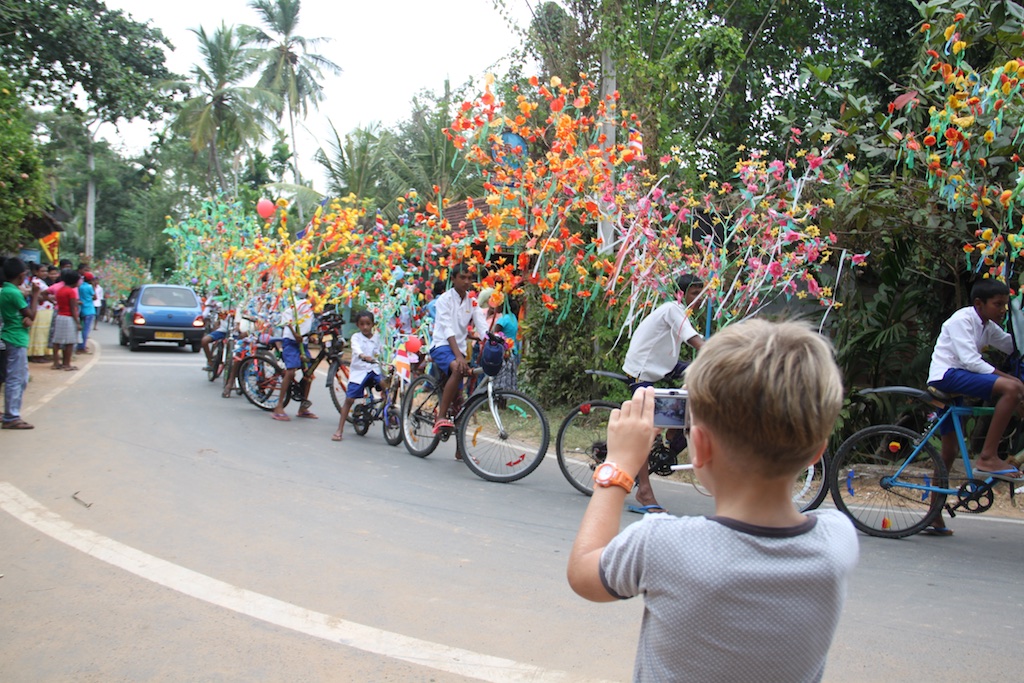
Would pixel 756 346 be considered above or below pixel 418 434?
above

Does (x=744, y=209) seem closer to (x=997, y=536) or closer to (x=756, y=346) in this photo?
(x=997, y=536)

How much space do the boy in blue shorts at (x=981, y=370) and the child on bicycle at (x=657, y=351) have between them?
175 cm

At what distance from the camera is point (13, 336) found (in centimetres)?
945

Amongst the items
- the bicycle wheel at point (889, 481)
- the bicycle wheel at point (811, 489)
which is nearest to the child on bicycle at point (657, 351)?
the bicycle wheel at point (811, 489)

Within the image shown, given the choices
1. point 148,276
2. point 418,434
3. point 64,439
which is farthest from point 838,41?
point 148,276

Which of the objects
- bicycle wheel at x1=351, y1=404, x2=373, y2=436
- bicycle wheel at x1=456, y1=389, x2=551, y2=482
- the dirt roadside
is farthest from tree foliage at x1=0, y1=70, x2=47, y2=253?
bicycle wheel at x1=456, y1=389, x2=551, y2=482

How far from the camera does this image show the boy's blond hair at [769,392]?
1522 mm

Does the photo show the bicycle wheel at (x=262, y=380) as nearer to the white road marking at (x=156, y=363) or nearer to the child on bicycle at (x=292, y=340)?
the child on bicycle at (x=292, y=340)

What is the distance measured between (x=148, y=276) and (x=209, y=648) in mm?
50195

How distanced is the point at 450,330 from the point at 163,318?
16.4 m

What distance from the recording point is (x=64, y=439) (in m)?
9.05

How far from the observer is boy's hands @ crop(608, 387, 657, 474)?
1.78 m

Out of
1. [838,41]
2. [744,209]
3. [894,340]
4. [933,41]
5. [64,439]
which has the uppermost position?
[838,41]

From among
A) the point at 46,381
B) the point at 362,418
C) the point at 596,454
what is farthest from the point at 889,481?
the point at 46,381
